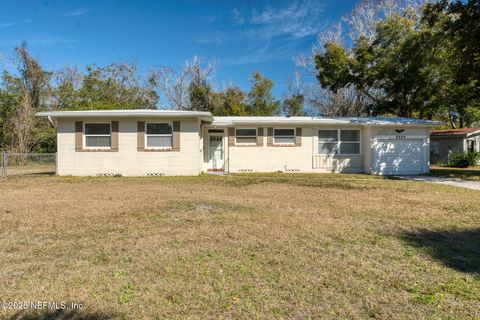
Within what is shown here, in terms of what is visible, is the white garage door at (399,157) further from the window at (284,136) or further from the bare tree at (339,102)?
the bare tree at (339,102)

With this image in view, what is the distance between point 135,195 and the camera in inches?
344

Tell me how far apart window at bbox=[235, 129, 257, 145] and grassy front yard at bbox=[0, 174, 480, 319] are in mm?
8937

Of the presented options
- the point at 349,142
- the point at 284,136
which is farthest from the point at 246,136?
the point at 349,142

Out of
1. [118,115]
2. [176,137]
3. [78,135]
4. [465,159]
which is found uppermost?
[118,115]

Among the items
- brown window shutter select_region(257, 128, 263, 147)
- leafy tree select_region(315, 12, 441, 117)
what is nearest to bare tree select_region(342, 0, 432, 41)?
leafy tree select_region(315, 12, 441, 117)

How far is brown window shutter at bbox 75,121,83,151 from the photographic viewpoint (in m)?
14.0

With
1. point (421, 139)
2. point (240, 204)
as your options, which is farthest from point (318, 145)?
point (240, 204)

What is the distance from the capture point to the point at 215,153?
1653cm

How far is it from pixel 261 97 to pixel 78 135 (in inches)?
802

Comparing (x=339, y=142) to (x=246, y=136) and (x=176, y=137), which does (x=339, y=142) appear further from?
(x=176, y=137)

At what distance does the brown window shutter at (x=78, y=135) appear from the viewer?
14.0m

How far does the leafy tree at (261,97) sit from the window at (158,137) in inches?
688

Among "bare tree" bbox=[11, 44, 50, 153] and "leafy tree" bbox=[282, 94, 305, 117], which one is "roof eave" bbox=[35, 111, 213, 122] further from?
"leafy tree" bbox=[282, 94, 305, 117]

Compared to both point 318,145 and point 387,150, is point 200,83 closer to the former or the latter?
point 318,145
